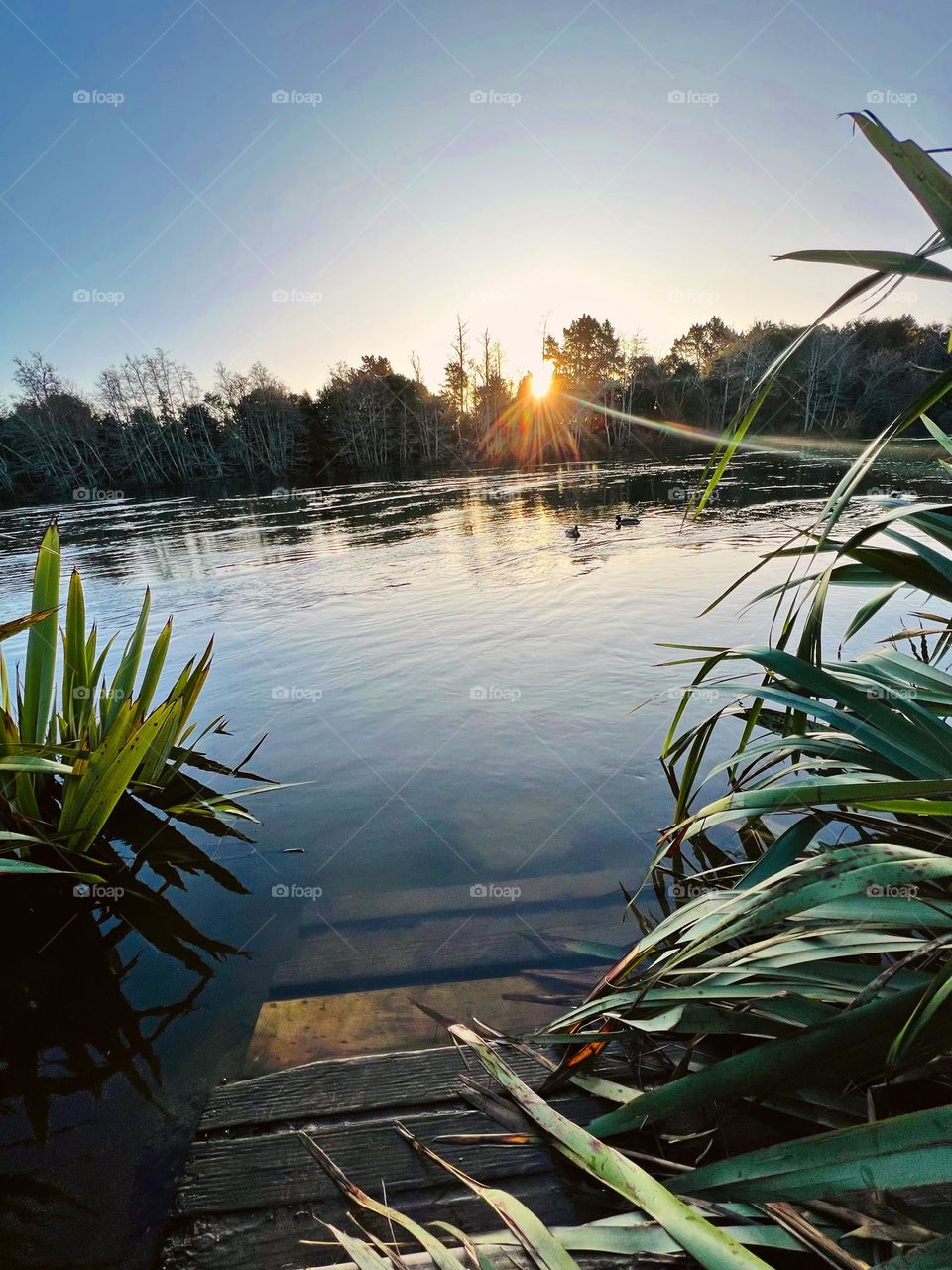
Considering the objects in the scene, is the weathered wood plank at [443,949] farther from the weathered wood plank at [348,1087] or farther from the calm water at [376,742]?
the weathered wood plank at [348,1087]

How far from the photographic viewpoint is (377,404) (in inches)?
2036

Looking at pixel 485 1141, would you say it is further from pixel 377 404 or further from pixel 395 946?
pixel 377 404

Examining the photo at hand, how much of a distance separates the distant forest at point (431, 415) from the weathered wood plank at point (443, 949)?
45.9m

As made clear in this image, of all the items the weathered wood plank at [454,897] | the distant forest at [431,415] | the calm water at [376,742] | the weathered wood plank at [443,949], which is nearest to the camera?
the calm water at [376,742]

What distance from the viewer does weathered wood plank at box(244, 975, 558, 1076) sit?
7.08 feet

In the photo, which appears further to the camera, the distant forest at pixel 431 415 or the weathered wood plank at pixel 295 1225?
the distant forest at pixel 431 415

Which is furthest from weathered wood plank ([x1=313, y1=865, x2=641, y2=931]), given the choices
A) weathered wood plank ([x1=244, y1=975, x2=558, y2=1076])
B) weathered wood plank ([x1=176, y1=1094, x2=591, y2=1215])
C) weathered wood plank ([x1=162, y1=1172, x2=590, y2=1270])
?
weathered wood plank ([x1=162, y1=1172, x2=590, y2=1270])

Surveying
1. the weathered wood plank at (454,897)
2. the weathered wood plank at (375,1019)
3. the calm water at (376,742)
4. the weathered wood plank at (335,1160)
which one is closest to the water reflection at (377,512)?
the calm water at (376,742)

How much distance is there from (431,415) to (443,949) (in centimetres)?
5585

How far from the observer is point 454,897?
3.05 m

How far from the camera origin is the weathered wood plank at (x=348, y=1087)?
1.75m

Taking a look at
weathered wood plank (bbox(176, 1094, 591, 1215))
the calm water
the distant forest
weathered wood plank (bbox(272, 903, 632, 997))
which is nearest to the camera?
weathered wood plank (bbox(176, 1094, 591, 1215))

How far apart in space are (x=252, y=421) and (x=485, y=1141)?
182 feet

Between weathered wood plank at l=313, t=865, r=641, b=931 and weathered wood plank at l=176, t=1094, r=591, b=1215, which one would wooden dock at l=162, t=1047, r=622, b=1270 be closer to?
weathered wood plank at l=176, t=1094, r=591, b=1215
